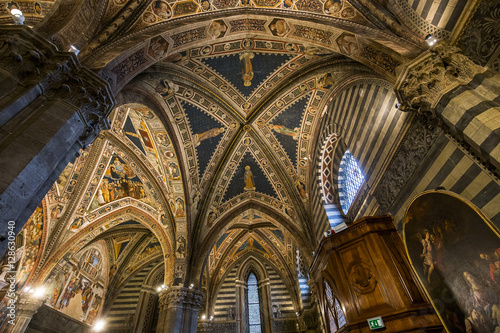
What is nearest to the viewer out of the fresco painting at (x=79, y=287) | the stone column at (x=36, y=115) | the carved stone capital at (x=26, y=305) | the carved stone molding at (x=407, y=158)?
the stone column at (x=36, y=115)

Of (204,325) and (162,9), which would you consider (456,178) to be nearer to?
(162,9)

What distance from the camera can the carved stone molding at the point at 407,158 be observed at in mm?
4300

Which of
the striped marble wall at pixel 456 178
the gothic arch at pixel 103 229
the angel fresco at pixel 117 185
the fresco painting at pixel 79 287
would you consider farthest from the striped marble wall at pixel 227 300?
the striped marble wall at pixel 456 178

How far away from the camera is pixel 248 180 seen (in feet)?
39.6

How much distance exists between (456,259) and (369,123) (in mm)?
3700

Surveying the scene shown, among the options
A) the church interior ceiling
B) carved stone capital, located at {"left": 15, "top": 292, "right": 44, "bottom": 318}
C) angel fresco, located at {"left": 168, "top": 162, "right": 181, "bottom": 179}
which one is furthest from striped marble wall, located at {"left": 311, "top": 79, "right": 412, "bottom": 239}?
carved stone capital, located at {"left": 15, "top": 292, "right": 44, "bottom": 318}

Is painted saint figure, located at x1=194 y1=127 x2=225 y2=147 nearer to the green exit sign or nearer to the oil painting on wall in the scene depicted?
the oil painting on wall

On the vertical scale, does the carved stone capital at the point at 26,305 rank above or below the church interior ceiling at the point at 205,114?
below

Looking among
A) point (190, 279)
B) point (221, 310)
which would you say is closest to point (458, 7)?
point (190, 279)

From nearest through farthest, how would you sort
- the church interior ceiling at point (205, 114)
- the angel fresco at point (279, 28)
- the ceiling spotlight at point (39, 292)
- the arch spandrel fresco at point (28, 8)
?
the church interior ceiling at point (205, 114) → the arch spandrel fresco at point (28, 8) → the angel fresco at point (279, 28) → the ceiling spotlight at point (39, 292)

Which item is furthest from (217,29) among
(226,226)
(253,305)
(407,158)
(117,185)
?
(253,305)

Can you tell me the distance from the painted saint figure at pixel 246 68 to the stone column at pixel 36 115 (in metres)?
5.36

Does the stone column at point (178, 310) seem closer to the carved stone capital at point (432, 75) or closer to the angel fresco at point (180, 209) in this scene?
the angel fresco at point (180, 209)

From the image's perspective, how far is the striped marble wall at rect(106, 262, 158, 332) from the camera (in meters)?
14.5
